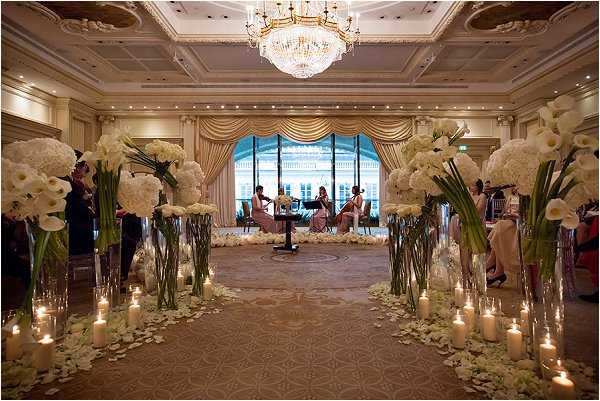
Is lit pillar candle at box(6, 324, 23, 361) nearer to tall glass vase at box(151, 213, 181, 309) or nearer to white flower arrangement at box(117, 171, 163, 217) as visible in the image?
white flower arrangement at box(117, 171, 163, 217)

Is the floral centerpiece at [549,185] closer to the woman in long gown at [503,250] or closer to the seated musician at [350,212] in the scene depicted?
the woman in long gown at [503,250]

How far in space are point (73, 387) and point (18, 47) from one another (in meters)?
7.14

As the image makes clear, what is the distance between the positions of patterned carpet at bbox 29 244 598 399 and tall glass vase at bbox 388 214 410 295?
0.35 metres

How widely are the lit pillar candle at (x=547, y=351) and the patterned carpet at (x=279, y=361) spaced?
0.21 metres

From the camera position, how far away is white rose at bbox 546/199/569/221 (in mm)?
1619

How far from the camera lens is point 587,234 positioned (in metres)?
4.34

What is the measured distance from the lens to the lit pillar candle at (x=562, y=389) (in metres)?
1.67

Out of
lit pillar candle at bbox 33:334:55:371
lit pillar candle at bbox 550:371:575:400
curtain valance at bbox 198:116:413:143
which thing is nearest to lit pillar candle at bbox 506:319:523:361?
lit pillar candle at bbox 550:371:575:400

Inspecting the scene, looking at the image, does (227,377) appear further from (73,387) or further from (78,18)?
(78,18)

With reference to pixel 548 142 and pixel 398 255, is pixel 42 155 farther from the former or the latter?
pixel 398 255

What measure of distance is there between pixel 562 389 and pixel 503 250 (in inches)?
114

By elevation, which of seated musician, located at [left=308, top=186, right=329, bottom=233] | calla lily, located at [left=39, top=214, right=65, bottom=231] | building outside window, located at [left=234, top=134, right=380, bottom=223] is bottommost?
seated musician, located at [left=308, top=186, right=329, bottom=233]

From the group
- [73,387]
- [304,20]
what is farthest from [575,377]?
[304,20]

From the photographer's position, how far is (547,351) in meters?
1.91
